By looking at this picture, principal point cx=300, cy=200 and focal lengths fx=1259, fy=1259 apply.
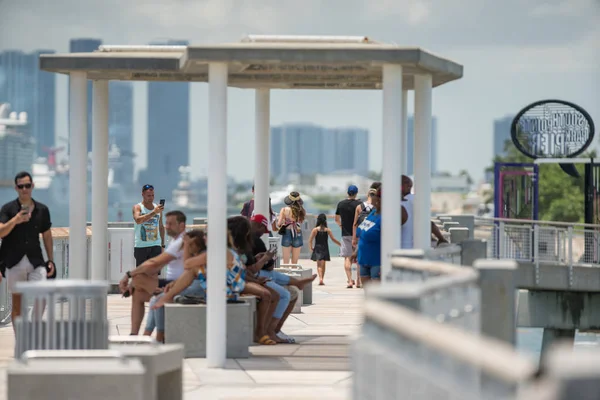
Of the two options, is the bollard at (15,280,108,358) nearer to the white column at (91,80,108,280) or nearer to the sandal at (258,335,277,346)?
the sandal at (258,335,277,346)

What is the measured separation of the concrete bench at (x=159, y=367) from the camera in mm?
8797

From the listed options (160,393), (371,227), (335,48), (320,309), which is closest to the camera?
(160,393)

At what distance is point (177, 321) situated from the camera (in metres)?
12.2

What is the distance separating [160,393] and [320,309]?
823 cm

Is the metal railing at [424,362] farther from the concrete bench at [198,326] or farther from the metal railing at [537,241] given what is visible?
the metal railing at [537,241]

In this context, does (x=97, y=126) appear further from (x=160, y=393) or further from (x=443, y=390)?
(x=443, y=390)

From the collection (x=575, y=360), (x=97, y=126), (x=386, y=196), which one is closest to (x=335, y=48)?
(x=386, y=196)

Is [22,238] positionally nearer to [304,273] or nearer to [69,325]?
[69,325]

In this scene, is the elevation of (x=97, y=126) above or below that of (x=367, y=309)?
above

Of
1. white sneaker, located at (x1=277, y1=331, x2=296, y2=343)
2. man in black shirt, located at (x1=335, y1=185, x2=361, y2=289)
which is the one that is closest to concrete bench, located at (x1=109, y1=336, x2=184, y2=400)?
white sneaker, located at (x1=277, y1=331, x2=296, y2=343)

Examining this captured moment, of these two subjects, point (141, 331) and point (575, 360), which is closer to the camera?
point (575, 360)

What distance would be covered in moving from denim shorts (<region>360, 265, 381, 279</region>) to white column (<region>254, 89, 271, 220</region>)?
10.3 ft

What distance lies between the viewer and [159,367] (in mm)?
9000

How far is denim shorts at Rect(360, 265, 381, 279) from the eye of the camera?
45.1 ft
